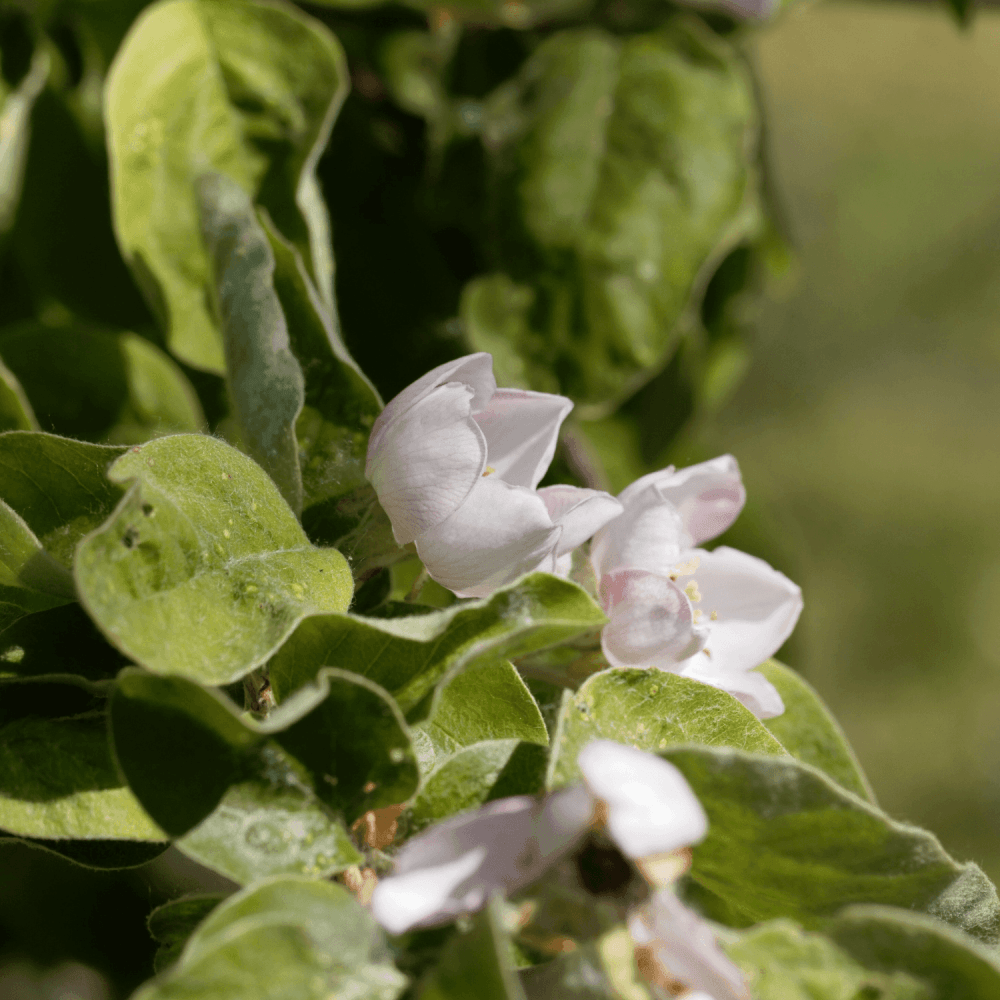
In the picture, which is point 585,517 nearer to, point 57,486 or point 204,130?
point 57,486

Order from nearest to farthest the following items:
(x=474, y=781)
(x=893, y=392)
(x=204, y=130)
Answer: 1. (x=474, y=781)
2. (x=204, y=130)
3. (x=893, y=392)

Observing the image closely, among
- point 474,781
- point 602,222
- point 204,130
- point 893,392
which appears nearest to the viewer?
point 474,781

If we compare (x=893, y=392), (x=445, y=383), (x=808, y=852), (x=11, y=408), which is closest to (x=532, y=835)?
(x=808, y=852)

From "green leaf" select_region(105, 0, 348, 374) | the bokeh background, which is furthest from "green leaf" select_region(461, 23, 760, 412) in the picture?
the bokeh background

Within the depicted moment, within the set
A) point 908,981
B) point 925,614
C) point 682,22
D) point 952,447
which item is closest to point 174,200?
point 682,22

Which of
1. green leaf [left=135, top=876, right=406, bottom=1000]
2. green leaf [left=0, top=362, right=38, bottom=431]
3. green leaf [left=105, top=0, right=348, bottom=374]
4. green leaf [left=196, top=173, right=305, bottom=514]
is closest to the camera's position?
green leaf [left=135, top=876, right=406, bottom=1000]

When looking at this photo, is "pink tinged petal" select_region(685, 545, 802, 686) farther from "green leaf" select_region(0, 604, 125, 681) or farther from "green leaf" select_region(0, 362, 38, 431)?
"green leaf" select_region(0, 362, 38, 431)

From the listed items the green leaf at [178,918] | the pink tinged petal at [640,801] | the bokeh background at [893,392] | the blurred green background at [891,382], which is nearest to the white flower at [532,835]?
the pink tinged petal at [640,801]
